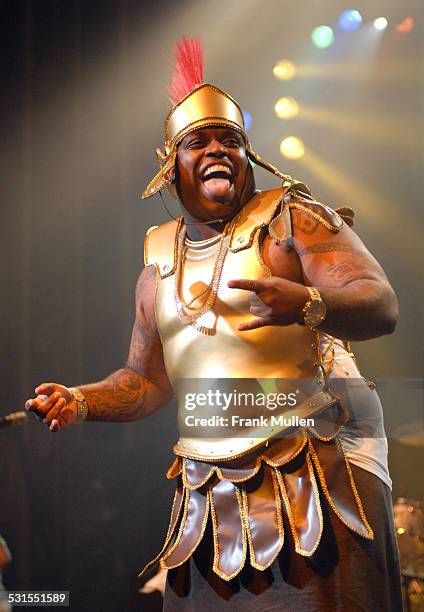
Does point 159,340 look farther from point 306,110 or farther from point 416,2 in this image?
point 416,2

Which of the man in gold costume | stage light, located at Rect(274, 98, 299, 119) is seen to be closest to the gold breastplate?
the man in gold costume

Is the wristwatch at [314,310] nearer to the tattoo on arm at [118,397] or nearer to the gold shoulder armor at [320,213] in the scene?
the gold shoulder armor at [320,213]

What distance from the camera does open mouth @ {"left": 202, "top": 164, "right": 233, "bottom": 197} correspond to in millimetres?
2006

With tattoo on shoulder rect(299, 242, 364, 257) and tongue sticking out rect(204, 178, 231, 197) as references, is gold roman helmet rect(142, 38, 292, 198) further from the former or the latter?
tattoo on shoulder rect(299, 242, 364, 257)

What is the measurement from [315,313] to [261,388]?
34 cm

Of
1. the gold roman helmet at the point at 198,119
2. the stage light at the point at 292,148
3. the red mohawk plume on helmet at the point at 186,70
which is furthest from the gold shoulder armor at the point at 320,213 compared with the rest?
the stage light at the point at 292,148

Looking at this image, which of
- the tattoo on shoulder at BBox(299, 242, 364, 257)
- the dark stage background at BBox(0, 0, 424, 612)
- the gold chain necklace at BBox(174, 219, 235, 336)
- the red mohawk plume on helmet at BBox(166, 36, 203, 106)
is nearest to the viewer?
the tattoo on shoulder at BBox(299, 242, 364, 257)

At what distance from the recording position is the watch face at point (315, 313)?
1.51 meters

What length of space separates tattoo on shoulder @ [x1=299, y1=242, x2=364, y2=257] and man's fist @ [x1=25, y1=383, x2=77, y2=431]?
74cm

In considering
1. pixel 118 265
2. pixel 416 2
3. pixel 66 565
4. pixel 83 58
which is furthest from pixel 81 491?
pixel 416 2

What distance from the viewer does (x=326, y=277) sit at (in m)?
1.71

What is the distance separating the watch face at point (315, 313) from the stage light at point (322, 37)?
179 centimetres

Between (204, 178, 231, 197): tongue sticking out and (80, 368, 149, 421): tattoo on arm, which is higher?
(204, 178, 231, 197): tongue sticking out

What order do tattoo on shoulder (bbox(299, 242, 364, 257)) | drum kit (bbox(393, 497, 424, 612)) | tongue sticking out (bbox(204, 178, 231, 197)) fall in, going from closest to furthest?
tattoo on shoulder (bbox(299, 242, 364, 257))
tongue sticking out (bbox(204, 178, 231, 197))
drum kit (bbox(393, 497, 424, 612))
